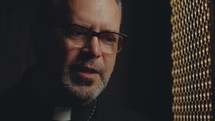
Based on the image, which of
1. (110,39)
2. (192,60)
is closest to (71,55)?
(110,39)

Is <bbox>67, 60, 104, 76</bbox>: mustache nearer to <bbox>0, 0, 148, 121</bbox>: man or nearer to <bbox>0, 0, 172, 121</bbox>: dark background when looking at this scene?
<bbox>0, 0, 148, 121</bbox>: man

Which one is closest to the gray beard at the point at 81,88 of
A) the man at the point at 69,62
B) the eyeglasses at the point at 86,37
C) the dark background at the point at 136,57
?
the man at the point at 69,62

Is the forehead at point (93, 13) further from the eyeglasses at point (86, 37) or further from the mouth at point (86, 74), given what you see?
the mouth at point (86, 74)

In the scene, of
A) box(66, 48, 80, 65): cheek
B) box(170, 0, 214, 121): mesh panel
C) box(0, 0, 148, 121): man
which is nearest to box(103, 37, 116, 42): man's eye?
box(0, 0, 148, 121): man

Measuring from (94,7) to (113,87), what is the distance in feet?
3.11

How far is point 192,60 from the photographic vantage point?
110cm

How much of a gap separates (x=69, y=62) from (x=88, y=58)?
91 mm

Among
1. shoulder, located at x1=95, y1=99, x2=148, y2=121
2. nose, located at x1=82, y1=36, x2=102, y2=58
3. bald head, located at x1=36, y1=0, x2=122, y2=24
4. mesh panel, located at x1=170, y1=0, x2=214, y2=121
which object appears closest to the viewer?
mesh panel, located at x1=170, y1=0, x2=214, y2=121

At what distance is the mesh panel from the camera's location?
103cm

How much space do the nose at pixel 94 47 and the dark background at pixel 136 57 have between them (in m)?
0.54

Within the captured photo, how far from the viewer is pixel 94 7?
127cm

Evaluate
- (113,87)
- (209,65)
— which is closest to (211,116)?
(209,65)

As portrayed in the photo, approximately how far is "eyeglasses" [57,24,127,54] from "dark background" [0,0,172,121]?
46 centimetres

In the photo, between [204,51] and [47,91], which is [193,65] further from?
[47,91]
